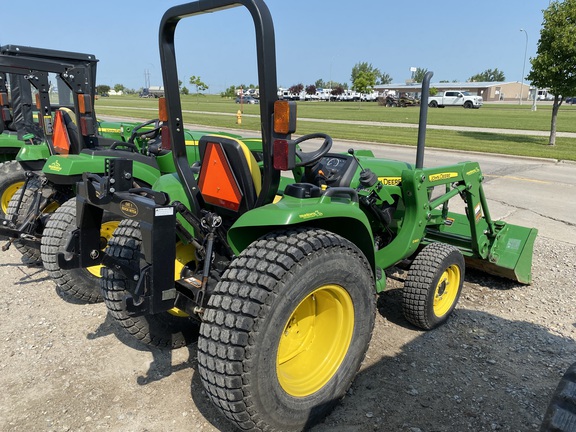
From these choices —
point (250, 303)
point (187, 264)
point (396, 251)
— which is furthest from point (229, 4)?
point (396, 251)

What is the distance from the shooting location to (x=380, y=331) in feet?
12.0

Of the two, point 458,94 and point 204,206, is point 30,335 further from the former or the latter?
point 458,94

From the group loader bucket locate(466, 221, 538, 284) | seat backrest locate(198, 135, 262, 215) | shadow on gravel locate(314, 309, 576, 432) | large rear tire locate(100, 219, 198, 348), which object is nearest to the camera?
seat backrest locate(198, 135, 262, 215)

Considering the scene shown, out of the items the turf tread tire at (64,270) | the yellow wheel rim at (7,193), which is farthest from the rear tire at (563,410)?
the yellow wheel rim at (7,193)

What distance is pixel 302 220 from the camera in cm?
231

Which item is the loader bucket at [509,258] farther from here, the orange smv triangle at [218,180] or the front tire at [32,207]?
the front tire at [32,207]

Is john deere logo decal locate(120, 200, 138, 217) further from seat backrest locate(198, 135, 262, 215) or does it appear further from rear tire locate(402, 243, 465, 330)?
rear tire locate(402, 243, 465, 330)

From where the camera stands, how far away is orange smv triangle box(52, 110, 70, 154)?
5.23 metres

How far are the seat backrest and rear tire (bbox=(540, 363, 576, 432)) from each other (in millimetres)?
1649

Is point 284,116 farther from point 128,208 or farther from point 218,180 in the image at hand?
point 128,208

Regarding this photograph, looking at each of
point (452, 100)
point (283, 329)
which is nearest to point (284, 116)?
point (283, 329)

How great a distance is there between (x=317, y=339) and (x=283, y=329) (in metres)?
0.61

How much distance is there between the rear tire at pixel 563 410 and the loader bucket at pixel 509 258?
2.93 metres

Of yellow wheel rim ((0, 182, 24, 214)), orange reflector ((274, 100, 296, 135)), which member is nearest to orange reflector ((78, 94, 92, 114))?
yellow wheel rim ((0, 182, 24, 214))
